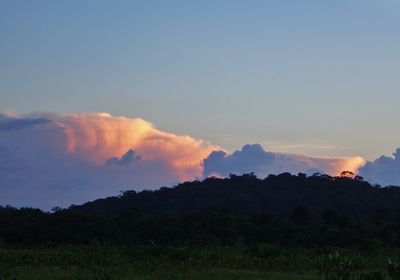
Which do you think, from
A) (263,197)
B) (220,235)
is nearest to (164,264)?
(220,235)

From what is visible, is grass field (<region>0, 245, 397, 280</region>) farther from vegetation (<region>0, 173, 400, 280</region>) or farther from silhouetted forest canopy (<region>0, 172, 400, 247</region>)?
silhouetted forest canopy (<region>0, 172, 400, 247</region>)

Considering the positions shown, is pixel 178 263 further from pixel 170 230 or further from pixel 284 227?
pixel 284 227


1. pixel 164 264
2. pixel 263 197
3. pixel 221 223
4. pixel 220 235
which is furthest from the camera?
pixel 263 197

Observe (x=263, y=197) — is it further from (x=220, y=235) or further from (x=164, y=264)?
(x=164, y=264)

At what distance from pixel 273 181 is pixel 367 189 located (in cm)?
1791

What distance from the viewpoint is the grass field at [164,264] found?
78.7 ft

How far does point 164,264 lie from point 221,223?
36.4 m

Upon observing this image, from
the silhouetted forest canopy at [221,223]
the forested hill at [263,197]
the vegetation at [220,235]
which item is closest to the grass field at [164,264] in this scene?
the vegetation at [220,235]

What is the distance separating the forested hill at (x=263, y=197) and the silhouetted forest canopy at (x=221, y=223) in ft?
0.60

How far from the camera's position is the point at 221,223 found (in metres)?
63.7

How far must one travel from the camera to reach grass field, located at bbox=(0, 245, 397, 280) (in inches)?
945

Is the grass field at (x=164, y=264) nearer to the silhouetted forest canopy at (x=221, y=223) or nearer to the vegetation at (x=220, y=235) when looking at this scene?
the vegetation at (x=220, y=235)

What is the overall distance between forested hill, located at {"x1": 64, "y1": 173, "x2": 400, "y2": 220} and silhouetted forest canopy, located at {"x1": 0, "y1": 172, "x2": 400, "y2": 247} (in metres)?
0.18

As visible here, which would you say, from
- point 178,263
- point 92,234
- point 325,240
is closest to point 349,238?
point 325,240
